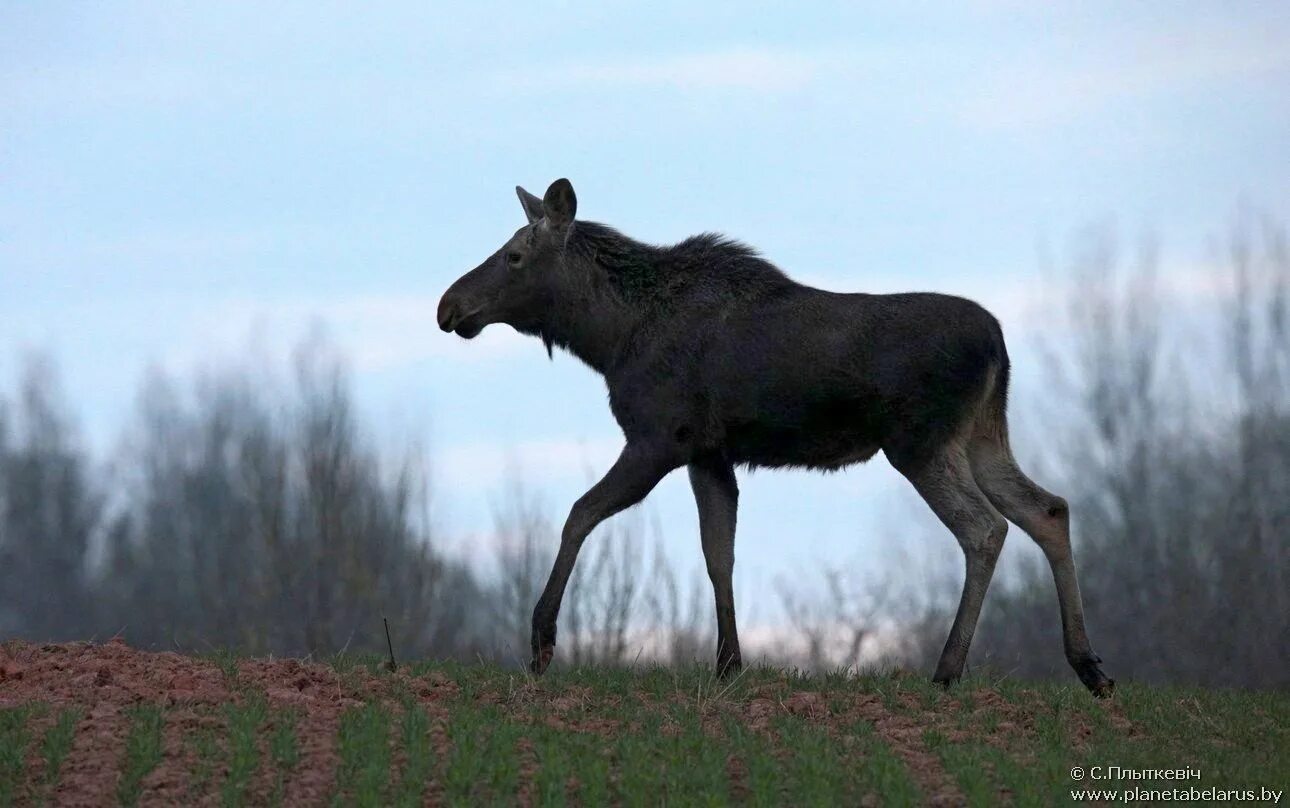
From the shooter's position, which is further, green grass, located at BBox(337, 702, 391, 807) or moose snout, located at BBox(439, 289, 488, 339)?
moose snout, located at BBox(439, 289, 488, 339)

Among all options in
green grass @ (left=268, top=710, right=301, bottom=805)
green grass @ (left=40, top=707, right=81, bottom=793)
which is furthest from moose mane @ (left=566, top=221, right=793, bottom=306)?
green grass @ (left=40, top=707, right=81, bottom=793)

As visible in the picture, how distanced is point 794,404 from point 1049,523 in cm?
191

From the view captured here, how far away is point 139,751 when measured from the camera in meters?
7.92

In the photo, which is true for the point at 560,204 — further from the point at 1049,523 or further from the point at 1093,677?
the point at 1093,677

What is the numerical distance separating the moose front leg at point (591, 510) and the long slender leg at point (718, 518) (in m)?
0.49

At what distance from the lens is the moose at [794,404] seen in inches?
424

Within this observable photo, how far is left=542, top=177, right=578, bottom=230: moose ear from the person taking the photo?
1216 cm

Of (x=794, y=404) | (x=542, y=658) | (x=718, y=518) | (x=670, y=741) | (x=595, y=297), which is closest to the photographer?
(x=670, y=741)

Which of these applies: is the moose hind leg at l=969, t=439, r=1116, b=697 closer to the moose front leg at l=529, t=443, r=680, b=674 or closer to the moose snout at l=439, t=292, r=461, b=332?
Result: the moose front leg at l=529, t=443, r=680, b=674

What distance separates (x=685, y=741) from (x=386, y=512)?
1128 inches

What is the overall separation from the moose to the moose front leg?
1cm

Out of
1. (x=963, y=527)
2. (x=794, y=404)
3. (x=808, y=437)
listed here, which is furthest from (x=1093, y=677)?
(x=794, y=404)

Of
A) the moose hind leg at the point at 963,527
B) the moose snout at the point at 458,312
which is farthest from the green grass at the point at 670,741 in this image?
the moose snout at the point at 458,312

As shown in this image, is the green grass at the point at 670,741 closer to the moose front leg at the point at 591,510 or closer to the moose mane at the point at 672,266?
the moose front leg at the point at 591,510
